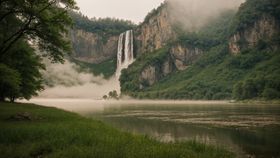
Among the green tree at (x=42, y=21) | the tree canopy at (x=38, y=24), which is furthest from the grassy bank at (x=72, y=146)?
the green tree at (x=42, y=21)

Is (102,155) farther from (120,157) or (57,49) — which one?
(57,49)

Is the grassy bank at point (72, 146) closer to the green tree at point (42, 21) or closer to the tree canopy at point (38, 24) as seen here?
the tree canopy at point (38, 24)

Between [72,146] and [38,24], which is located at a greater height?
[38,24]

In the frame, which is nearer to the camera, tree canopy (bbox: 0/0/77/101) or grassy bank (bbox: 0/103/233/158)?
grassy bank (bbox: 0/103/233/158)

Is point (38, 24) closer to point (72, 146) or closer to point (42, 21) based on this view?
point (42, 21)

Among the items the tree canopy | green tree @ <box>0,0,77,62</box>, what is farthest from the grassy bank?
green tree @ <box>0,0,77,62</box>

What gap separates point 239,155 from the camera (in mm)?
24047

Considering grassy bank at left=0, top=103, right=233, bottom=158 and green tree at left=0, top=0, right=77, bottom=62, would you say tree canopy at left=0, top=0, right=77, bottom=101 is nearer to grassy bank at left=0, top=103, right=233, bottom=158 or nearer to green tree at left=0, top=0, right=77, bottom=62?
green tree at left=0, top=0, right=77, bottom=62

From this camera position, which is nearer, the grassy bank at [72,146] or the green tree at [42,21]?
the grassy bank at [72,146]

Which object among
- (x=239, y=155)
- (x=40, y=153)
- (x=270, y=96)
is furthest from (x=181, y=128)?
(x=270, y=96)

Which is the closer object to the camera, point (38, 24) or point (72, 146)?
point (72, 146)

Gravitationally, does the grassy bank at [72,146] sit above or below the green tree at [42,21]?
below

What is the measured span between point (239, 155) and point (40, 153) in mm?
13919

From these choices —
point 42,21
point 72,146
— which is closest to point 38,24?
point 42,21
